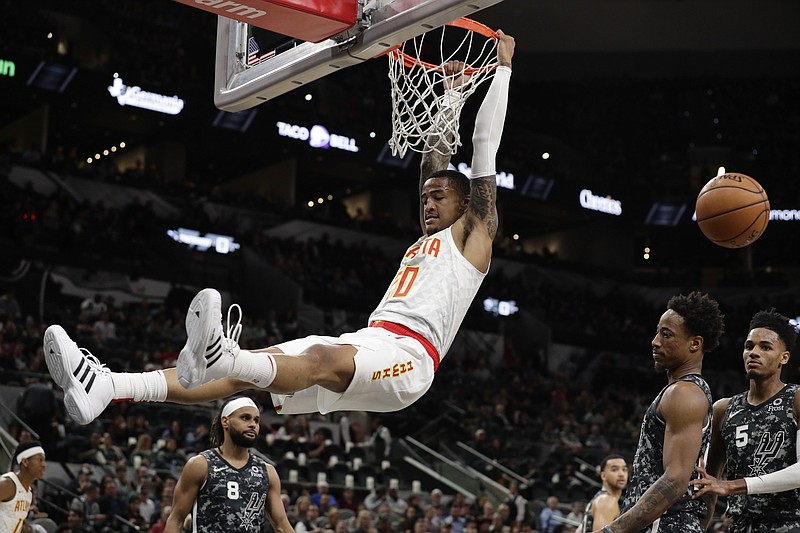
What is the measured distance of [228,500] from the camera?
6.64 meters

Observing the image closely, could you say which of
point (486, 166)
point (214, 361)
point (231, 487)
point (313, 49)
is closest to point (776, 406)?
point (486, 166)

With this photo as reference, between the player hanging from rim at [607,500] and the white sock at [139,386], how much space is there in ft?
13.7

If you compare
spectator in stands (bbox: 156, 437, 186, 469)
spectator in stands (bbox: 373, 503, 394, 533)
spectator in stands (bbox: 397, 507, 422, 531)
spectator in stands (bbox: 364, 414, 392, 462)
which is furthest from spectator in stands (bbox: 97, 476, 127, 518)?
spectator in stands (bbox: 364, 414, 392, 462)

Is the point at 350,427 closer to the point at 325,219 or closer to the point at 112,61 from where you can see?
the point at 325,219

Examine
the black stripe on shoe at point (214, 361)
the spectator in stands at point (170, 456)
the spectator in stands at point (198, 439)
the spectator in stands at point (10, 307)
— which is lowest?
the spectator in stands at point (170, 456)

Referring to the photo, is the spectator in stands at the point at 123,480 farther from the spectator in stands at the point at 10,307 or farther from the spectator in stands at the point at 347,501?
the spectator in stands at the point at 10,307

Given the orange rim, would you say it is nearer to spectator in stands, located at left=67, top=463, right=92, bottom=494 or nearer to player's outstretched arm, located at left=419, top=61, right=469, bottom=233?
player's outstretched arm, located at left=419, top=61, right=469, bottom=233

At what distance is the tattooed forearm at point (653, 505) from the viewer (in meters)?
4.52

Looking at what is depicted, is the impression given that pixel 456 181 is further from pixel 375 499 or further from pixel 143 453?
pixel 375 499

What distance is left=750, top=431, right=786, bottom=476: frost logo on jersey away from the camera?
5145 millimetres

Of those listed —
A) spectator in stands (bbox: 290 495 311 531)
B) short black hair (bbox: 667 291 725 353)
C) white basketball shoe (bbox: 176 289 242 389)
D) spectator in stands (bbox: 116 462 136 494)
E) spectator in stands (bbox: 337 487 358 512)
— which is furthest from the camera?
spectator in stands (bbox: 337 487 358 512)

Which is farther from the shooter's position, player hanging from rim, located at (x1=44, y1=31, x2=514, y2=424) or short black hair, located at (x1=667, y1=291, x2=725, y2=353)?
short black hair, located at (x1=667, y1=291, x2=725, y2=353)

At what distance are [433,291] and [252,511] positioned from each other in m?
2.24

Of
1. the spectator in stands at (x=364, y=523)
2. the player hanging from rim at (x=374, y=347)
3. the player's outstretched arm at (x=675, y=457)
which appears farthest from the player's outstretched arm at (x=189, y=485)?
the spectator in stands at (x=364, y=523)
